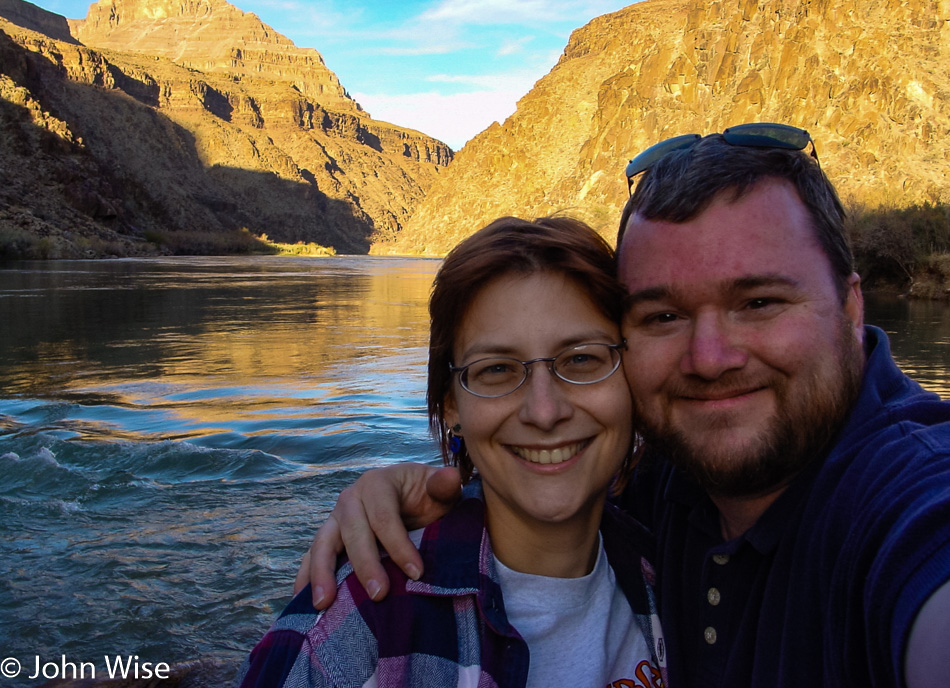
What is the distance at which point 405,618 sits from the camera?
4.75ft

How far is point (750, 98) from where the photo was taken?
61.2 m

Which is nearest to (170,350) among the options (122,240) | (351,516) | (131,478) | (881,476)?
(131,478)

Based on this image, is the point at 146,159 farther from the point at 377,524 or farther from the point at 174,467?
the point at 377,524

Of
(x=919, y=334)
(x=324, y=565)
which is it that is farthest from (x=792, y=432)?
(x=919, y=334)

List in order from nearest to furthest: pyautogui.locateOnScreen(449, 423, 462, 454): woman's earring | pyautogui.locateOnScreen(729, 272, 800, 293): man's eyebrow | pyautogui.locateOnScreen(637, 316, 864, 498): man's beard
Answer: pyautogui.locateOnScreen(637, 316, 864, 498): man's beard
pyautogui.locateOnScreen(729, 272, 800, 293): man's eyebrow
pyautogui.locateOnScreen(449, 423, 462, 454): woman's earring

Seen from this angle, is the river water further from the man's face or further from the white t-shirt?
the man's face

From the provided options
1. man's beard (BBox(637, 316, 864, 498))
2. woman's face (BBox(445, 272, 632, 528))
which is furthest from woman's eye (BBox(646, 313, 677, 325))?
man's beard (BBox(637, 316, 864, 498))

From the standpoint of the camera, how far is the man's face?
1.51m

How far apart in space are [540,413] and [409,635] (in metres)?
0.52

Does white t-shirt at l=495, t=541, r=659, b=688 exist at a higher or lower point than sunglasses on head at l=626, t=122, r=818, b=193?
lower

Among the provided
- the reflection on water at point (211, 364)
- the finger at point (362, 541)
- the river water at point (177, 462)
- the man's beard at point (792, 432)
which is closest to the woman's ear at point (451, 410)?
the finger at point (362, 541)

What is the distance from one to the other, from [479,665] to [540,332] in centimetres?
70

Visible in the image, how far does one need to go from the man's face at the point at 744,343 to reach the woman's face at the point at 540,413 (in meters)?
0.12

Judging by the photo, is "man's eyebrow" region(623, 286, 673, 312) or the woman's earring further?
the woman's earring
